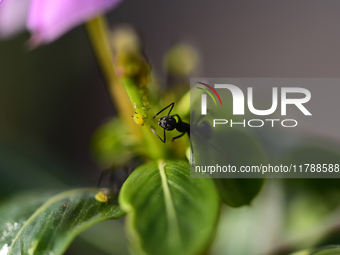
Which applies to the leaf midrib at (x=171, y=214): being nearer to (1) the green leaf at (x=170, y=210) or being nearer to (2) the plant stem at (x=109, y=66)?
(1) the green leaf at (x=170, y=210)

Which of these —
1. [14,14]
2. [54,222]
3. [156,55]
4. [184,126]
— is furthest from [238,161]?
[156,55]

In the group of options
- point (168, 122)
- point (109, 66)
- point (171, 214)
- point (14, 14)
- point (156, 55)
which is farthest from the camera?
point (156, 55)

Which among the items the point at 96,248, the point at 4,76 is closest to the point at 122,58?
the point at 96,248

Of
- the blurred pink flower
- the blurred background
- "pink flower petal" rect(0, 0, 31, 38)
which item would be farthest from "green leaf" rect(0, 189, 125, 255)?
the blurred background

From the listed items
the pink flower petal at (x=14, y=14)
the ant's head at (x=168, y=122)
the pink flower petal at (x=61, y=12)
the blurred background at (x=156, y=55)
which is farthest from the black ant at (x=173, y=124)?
the blurred background at (x=156, y=55)

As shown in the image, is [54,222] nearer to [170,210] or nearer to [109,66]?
[170,210]
